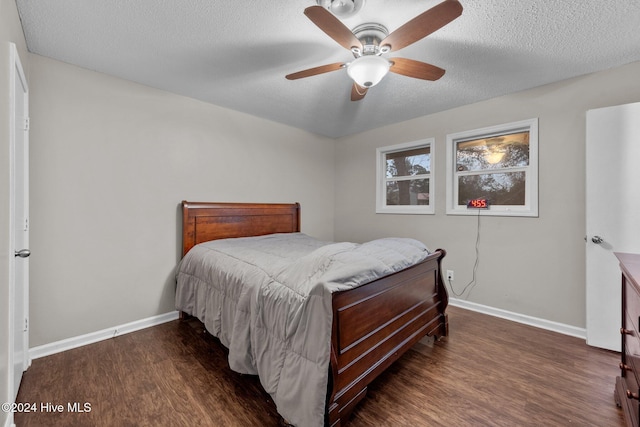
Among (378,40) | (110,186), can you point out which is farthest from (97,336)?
(378,40)

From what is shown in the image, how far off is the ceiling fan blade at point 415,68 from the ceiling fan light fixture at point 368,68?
13cm

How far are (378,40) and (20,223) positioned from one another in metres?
2.70

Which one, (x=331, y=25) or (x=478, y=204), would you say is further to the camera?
(x=478, y=204)

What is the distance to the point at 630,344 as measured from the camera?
147 cm

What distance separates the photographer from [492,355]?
221 centimetres

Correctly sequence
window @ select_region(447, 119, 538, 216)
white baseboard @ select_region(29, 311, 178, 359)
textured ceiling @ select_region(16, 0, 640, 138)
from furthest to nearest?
window @ select_region(447, 119, 538, 216)
white baseboard @ select_region(29, 311, 178, 359)
textured ceiling @ select_region(16, 0, 640, 138)

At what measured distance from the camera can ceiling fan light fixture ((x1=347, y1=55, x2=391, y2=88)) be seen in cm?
174

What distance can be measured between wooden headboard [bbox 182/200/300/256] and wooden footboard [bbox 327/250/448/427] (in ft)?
6.95

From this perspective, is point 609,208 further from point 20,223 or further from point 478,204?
point 20,223

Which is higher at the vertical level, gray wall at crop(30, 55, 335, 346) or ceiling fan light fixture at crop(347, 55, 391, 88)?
ceiling fan light fixture at crop(347, 55, 391, 88)

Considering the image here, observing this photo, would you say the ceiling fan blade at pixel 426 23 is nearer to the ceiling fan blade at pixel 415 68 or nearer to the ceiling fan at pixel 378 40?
A: the ceiling fan at pixel 378 40

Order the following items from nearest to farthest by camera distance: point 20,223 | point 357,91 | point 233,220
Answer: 1. point 20,223
2. point 357,91
3. point 233,220

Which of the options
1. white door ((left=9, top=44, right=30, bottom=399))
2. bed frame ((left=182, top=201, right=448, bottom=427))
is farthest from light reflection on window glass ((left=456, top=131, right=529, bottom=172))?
white door ((left=9, top=44, right=30, bottom=399))

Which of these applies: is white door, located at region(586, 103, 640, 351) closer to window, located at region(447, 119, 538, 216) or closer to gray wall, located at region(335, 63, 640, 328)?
gray wall, located at region(335, 63, 640, 328)
